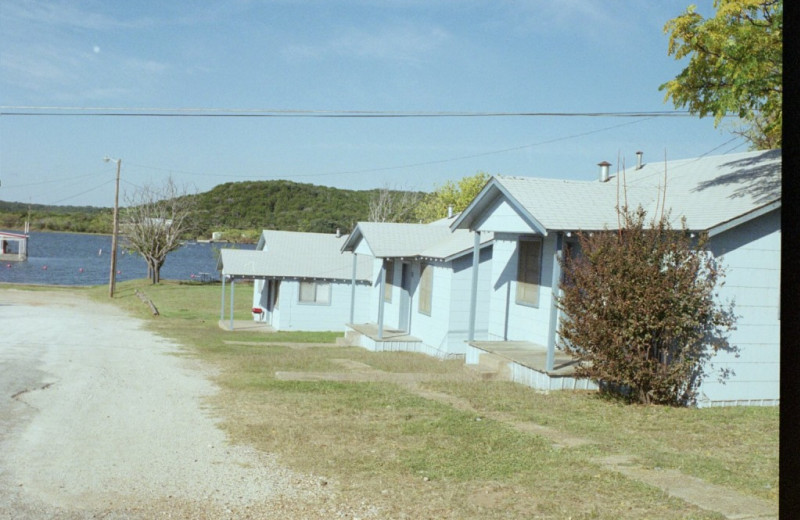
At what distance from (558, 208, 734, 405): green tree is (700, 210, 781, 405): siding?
24 cm

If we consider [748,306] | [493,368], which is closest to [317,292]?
[493,368]

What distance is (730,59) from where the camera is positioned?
13117 mm

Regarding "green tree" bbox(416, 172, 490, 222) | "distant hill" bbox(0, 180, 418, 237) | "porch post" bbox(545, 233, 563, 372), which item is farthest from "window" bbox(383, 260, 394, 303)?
"distant hill" bbox(0, 180, 418, 237)

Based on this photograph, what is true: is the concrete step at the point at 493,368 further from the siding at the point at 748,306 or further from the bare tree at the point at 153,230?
the bare tree at the point at 153,230

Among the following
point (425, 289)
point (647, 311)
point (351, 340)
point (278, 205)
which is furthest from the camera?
point (278, 205)

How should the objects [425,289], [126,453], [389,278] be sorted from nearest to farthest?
[126,453] → [425,289] → [389,278]

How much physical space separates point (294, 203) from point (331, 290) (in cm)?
9137

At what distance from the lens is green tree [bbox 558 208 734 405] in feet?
40.2

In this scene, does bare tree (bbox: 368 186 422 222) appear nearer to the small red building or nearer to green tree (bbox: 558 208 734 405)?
the small red building

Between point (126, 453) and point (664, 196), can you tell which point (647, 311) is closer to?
point (664, 196)

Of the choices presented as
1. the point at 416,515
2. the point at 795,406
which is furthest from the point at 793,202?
the point at 416,515

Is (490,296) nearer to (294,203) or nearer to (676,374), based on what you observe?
(676,374)

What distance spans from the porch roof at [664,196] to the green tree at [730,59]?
1377 mm

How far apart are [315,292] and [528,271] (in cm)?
1648
